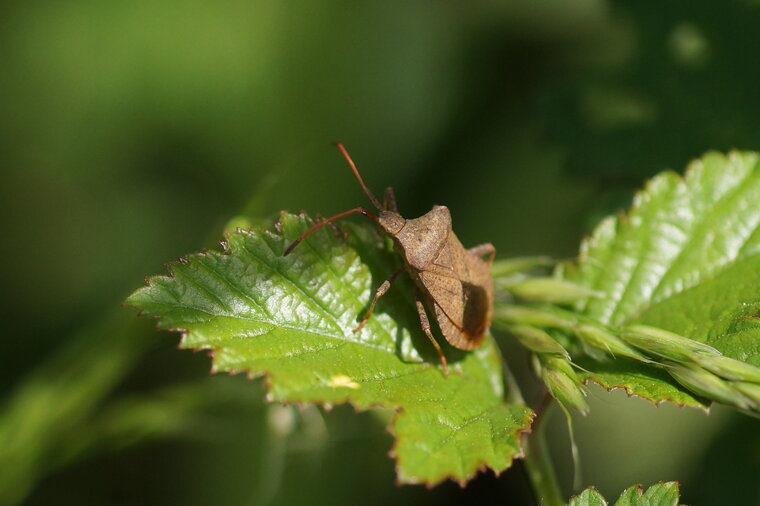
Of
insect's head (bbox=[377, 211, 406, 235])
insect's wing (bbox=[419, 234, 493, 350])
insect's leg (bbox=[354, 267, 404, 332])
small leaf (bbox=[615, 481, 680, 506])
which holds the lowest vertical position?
small leaf (bbox=[615, 481, 680, 506])

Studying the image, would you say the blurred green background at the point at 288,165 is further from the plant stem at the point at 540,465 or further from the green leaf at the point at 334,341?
the plant stem at the point at 540,465

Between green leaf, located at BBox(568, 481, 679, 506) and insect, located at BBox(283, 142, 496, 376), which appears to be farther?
insect, located at BBox(283, 142, 496, 376)

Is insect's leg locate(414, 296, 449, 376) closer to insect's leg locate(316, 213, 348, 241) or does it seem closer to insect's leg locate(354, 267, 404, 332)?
insect's leg locate(354, 267, 404, 332)

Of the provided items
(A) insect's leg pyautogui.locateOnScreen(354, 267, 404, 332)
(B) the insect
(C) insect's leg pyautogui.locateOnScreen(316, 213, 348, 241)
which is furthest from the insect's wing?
(C) insect's leg pyautogui.locateOnScreen(316, 213, 348, 241)

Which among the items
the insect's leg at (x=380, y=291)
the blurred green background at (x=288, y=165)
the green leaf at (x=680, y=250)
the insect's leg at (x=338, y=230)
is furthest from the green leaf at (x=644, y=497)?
the blurred green background at (x=288, y=165)

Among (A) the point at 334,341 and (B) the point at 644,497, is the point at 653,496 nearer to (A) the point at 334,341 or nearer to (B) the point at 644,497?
(B) the point at 644,497
